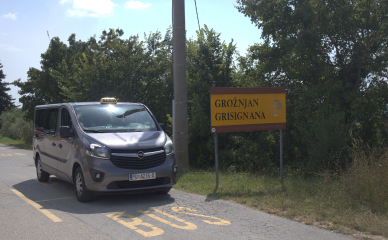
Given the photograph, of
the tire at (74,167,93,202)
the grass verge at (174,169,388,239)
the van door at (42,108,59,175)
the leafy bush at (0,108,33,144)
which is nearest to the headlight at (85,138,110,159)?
the tire at (74,167,93,202)

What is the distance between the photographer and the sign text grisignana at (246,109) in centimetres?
809

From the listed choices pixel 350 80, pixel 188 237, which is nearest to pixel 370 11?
pixel 350 80

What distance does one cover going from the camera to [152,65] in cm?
1903

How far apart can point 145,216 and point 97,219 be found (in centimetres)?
78

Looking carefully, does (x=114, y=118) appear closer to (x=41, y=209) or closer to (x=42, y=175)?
(x=41, y=209)

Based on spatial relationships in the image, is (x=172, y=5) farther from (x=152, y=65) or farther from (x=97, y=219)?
(x=152, y=65)

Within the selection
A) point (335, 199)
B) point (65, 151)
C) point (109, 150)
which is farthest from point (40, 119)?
point (335, 199)

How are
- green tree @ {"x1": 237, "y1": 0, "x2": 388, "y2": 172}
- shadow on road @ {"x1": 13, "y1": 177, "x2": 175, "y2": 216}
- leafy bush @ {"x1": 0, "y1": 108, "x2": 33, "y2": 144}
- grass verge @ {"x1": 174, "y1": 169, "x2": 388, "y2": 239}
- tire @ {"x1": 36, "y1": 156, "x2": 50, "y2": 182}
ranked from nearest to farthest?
grass verge @ {"x1": 174, "y1": 169, "x2": 388, "y2": 239} < shadow on road @ {"x1": 13, "y1": 177, "x2": 175, "y2": 216} < tire @ {"x1": 36, "y1": 156, "x2": 50, "y2": 182} < green tree @ {"x1": 237, "y1": 0, "x2": 388, "y2": 172} < leafy bush @ {"x1": 0, "y1": 108, "x2": 33, "y2": 144}

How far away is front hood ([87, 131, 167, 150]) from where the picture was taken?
6727 millimetres

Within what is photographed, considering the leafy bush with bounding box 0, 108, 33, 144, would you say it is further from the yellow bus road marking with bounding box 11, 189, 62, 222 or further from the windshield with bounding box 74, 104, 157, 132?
the windshield with bounding box 74, 104, 157, 132

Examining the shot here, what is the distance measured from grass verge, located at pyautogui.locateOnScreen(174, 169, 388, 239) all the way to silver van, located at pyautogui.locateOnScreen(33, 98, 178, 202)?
4.41ft

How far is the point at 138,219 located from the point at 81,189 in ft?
5.92

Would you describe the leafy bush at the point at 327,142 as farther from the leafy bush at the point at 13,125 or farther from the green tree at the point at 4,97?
the green tree at the point at 4,97

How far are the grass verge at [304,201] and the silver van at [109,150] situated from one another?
1.34m
